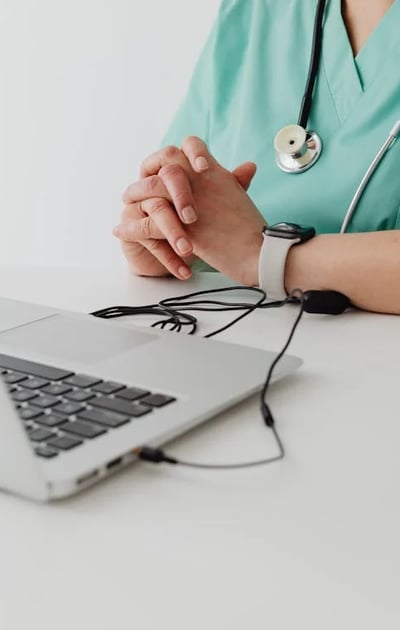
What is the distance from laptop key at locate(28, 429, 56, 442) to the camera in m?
0.52

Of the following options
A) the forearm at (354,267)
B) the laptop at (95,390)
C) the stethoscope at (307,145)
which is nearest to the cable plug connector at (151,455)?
the laptop at (95,390)

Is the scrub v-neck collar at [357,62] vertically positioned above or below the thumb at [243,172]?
above

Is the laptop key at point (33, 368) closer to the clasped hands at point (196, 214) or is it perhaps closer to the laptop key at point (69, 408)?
the laptop key at point (69, 408)

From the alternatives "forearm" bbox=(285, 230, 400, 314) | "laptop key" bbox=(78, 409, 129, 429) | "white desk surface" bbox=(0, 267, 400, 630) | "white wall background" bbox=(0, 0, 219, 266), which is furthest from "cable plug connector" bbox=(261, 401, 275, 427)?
"white wall background" bbox=(0, 0, 219, 266)

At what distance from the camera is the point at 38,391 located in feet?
2.00

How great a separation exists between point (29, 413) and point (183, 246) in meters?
0.50

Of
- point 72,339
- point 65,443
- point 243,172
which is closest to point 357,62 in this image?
point 243,172

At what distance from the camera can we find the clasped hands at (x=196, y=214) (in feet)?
3.47

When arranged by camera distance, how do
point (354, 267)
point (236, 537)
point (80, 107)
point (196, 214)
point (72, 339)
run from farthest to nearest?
point (80, 107) < point (196, 214) < point (354, 267) < point (72, 339) < point (236, 537)

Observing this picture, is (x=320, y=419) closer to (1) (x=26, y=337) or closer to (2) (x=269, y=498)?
(2) (x=269, y=498)

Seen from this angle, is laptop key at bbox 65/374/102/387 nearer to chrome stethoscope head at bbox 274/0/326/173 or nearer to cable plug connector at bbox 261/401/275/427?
cable plug connector at bbox 261/401/275/427

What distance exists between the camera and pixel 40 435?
20.8 inches

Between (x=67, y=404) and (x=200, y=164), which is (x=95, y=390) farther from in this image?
(x=200, y=164)

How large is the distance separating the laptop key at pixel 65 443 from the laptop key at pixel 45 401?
6cm
